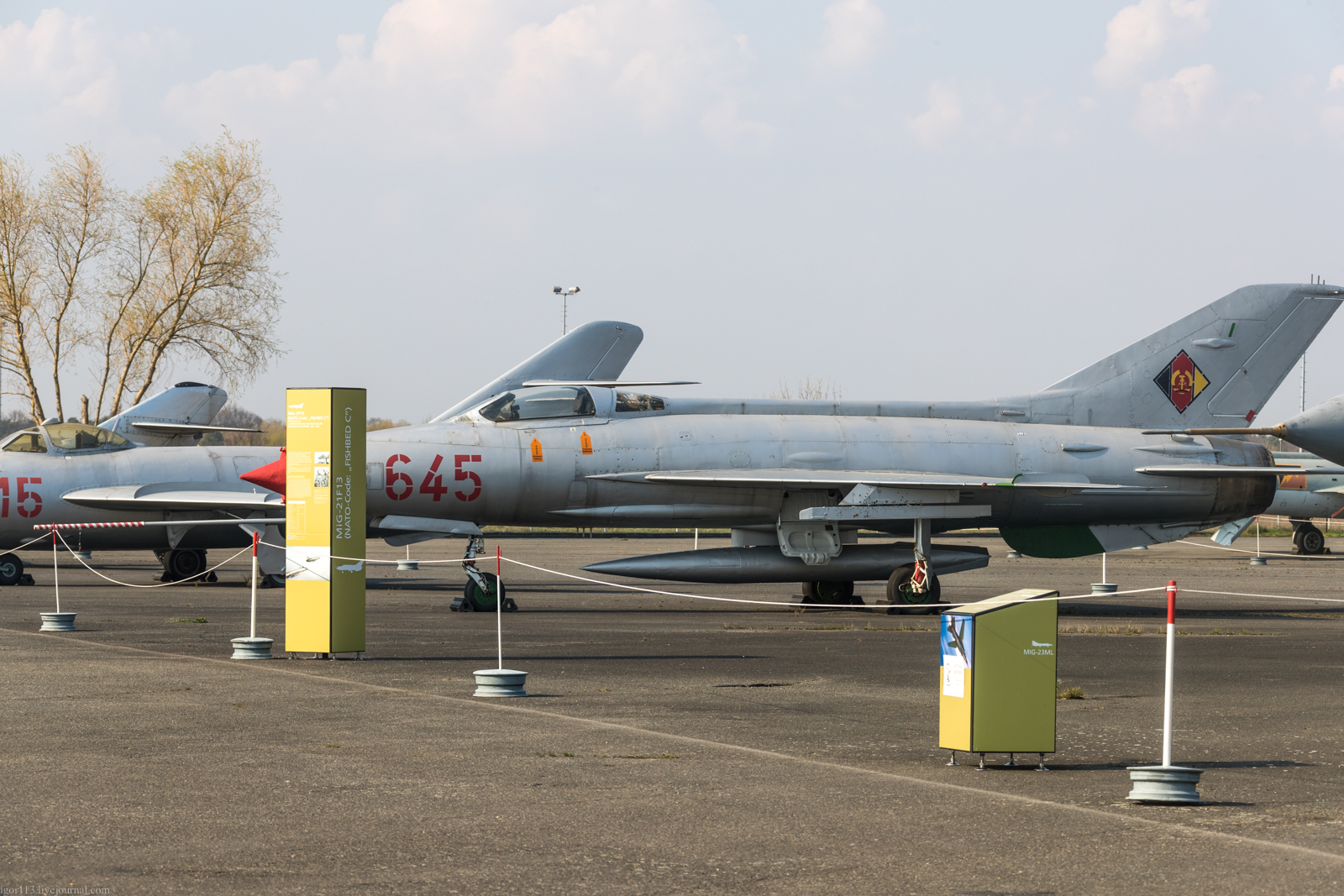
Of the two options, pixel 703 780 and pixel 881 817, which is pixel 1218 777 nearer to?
pixel 881 817

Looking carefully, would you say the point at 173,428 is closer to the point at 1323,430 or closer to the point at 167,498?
the point at 167,498

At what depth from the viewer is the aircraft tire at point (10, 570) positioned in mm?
23547

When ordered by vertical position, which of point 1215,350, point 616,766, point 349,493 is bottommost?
point 616,766

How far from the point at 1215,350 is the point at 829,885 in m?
19.1

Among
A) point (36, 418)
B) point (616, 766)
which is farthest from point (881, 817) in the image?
point (36, 418)

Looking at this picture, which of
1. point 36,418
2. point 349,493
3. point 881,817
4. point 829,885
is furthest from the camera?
point 36,418

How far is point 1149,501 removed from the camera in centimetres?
2097

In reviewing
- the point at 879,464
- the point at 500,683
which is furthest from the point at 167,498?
the point at 500,683

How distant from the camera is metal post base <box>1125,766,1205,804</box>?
259 inches

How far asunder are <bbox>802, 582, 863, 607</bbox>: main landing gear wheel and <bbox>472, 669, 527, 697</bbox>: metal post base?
1109cm

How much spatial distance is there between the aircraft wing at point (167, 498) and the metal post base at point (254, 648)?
10.8 metres

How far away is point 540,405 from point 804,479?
3.93m

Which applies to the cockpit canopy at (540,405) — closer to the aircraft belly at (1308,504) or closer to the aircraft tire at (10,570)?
the aircraft tire at (10,570)

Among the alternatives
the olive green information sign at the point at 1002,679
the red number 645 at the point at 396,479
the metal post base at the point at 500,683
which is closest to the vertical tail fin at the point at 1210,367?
the red number 645 at the point at 396,479
